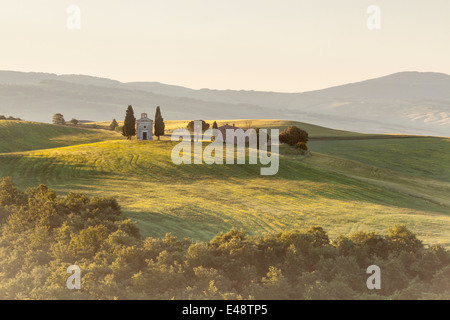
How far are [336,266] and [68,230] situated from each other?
42.9 ft

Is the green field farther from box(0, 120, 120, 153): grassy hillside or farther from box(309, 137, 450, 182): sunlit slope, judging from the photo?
box(0, 120, 120, 153): grassy hillside

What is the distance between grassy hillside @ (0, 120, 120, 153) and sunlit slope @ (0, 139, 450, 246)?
3204 cm

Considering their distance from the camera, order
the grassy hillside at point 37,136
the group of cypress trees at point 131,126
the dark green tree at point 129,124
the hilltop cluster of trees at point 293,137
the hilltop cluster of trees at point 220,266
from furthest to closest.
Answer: the grassy hillside at point 37,136, the group of cypress trees at point 131,126, the dark green tree at point 129,124, the hilltop cluster of trees at point 293,137, the hilltop cluster of trees at point 220,266

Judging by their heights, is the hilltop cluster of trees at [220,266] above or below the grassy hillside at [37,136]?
below

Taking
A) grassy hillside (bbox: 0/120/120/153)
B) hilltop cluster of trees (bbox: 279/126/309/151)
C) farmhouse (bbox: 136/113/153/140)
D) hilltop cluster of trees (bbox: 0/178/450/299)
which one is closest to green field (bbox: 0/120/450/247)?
hilltop cluster of trees (bbox: 279/126/309/151)

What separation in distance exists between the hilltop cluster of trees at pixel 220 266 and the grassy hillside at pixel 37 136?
87643 mm

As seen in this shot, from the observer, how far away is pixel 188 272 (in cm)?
1844

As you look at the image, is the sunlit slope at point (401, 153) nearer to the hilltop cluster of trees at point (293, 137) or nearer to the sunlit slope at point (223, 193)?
the hilltop cluster of trees at point (293, 137)

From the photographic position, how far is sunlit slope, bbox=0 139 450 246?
1489 inches

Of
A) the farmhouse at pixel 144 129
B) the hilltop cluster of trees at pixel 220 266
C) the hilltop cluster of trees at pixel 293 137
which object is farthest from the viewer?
the farmhouse at pixel 144 129

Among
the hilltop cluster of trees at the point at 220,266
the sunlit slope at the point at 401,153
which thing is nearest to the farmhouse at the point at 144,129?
the sunlit slope at the point at 401,153

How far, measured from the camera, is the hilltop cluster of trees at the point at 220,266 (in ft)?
55.6
